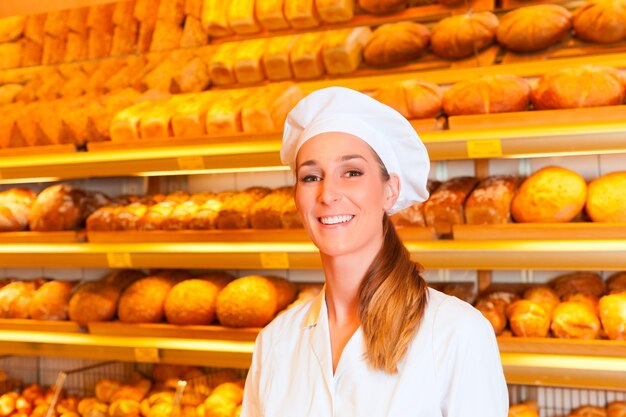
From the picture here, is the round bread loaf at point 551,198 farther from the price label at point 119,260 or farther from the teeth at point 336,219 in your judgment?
the price label at point 119,260

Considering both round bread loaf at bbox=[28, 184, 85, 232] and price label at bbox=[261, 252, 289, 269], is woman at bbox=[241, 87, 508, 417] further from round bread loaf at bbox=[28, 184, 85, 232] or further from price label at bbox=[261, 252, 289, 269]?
round bread loaf at bbox=[28, 184, 85, 232]

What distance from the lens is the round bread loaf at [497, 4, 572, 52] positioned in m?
2.95

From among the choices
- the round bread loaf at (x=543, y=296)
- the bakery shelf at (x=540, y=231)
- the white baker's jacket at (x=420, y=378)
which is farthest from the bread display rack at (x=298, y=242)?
the white baker's jacket at (x=420, y=378)

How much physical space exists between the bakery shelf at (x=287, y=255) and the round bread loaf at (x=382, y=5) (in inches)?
46.1

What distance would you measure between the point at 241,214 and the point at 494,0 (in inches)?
57.0

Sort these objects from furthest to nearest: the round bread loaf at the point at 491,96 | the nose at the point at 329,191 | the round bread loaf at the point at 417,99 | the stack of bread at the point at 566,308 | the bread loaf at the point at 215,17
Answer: the bread loaf at the point at 215,17 < the round bread loaf at the point at 417,99 < the round bread loaf at the point at 491,96 < the stack of bread at the point at 566,308 < the nose at the point at 329,191

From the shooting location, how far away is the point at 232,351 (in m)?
3.04

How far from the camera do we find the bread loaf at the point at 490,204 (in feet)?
9.04

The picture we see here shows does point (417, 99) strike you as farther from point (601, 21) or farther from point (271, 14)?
point (271, 14)

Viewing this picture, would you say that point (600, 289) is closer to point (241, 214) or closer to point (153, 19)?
point (241, 214)

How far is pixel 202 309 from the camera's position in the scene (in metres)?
3.19

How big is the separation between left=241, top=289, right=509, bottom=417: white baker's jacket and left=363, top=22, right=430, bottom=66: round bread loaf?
1877mm

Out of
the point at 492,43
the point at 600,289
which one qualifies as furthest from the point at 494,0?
the point at 600,289

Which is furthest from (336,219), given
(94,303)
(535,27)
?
(94,303)
